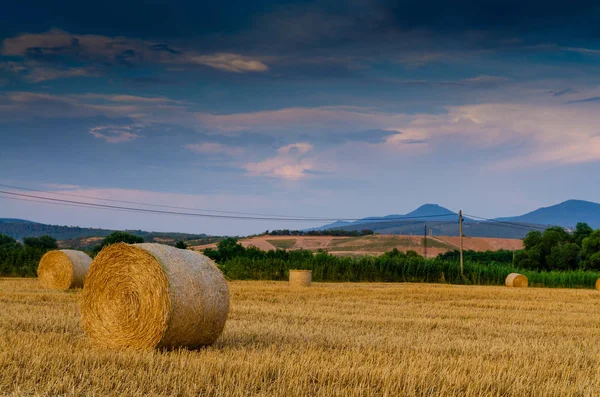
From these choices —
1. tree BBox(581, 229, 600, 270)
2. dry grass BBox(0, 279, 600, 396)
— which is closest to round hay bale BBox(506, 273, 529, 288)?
dry grass BBox(0, 279, 600, 396)

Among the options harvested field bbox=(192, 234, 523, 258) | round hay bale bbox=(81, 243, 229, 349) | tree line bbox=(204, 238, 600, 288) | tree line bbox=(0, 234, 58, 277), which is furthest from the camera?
harvested field bbox=(192, 234, 523, 258)

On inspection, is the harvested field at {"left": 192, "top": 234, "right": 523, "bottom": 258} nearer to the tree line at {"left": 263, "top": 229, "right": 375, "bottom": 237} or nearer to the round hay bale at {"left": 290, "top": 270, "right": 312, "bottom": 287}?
the tree line at {"left": 263, "top": 229, "right": 375, "bottom": 237}

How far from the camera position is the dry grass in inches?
267

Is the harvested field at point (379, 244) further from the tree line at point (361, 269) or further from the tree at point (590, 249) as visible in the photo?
the tree line at point (361, 269)

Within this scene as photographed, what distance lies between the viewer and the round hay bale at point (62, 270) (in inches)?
891

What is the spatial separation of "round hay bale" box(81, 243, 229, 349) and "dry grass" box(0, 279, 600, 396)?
36 cm

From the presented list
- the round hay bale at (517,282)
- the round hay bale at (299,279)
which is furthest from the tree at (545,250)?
the round hay bale at (299,279)

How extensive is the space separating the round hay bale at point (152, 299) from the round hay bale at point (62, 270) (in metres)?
13.1

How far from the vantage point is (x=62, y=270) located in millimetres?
22797

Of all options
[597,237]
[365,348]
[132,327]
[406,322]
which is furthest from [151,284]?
[597,237]

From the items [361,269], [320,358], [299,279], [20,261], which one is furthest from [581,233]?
[320,358]

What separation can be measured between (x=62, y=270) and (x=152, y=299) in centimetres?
1467

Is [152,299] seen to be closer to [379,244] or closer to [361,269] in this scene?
[361,269]

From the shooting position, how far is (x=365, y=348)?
31.1ft
